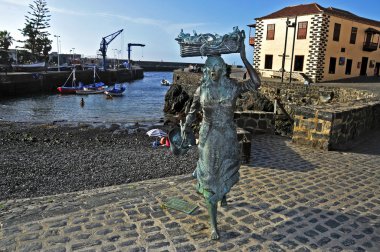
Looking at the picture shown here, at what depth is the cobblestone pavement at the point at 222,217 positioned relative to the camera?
12.5ft

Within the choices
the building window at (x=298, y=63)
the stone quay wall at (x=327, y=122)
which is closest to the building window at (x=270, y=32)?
the building window at (x=298, y=63)

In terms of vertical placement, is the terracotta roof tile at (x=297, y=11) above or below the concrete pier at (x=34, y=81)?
above

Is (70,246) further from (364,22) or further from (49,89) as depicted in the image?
(49,89)

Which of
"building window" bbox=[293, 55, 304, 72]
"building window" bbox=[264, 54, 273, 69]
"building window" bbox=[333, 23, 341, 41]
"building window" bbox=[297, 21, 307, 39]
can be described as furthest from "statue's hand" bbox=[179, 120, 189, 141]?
"building window" bbox=[264, 54, 273, 69]

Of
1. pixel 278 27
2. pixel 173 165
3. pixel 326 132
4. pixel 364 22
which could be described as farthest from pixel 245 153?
pixel 364 22

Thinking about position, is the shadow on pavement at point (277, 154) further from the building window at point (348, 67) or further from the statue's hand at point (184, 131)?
the building window at point (348, 67)

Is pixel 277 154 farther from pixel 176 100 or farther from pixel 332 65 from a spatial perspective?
pixel 332 65

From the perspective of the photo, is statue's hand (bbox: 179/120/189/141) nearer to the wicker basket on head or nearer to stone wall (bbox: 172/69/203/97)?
the wicker basket on head

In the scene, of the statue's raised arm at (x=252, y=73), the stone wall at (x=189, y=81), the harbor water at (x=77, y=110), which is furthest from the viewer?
the stone wall at (x=189, y=81)

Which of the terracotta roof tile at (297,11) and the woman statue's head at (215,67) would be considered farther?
the terracotta roof tile at (297,11)

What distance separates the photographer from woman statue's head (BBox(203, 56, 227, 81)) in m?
3.66

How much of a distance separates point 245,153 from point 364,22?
32.8 meters

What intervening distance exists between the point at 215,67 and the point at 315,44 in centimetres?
2769

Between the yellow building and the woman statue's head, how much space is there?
23.8m
